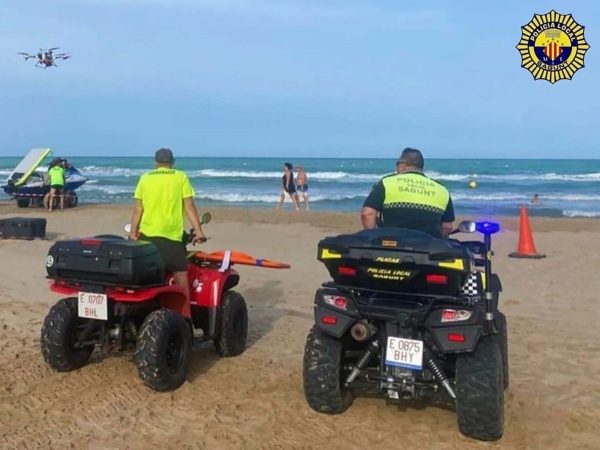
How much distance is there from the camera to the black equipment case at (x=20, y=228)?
45.1ft

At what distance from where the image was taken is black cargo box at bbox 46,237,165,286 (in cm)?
473

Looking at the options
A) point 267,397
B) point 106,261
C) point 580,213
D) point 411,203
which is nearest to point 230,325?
point 267,397

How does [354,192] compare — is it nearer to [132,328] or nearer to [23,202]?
[23,202]

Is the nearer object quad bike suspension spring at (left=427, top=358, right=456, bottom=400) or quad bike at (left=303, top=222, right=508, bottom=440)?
quad bike at (left=303, top=222, right=508, bottom=440)

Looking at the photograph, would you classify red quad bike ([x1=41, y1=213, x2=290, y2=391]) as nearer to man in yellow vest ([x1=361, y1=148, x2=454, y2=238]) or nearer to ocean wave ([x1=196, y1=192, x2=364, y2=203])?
man in yellow vest ([x1=361, y1=148, x2=454, y2=238])

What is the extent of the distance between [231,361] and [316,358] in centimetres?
164

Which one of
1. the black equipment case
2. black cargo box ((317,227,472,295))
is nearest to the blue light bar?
black cargo box ((317,227,472,295))

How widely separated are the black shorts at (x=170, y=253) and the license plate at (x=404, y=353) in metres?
1.97

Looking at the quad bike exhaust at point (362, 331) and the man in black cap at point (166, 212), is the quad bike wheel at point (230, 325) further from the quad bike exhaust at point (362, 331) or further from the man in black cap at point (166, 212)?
the quad bike exhaust at point (362, 331)

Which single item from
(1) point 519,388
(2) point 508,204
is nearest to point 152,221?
(1) point 519,388

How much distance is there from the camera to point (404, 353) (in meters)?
4.20

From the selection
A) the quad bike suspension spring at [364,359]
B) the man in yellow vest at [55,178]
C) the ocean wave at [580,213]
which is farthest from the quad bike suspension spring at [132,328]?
the ocean wave at [580,213]

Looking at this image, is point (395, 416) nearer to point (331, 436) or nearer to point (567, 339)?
point (331, 436)

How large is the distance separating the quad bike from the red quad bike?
107cm
